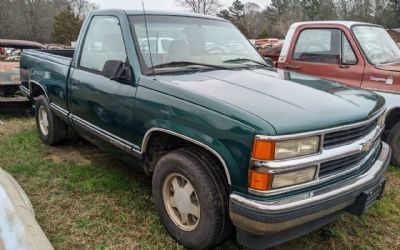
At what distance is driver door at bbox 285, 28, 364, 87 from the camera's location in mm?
5145

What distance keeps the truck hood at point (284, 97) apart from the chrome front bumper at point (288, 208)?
0.43 meters

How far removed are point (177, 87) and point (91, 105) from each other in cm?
133

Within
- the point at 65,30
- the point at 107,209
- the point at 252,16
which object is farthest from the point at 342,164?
the point at 252,16

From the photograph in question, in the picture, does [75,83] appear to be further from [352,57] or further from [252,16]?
→ [252,16]

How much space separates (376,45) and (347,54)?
0.48m

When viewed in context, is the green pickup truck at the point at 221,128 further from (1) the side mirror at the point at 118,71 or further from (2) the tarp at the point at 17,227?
(2) the tarp at the point at 17,227

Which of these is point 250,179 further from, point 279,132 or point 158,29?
point 158,29

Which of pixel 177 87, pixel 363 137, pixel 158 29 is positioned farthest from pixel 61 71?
pixel 363 137

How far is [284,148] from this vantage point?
243cm

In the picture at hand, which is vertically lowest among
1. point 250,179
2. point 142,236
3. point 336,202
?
point 142,236

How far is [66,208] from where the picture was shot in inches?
147

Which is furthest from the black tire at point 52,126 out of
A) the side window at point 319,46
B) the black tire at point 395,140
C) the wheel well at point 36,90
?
the black tire at point 395,140

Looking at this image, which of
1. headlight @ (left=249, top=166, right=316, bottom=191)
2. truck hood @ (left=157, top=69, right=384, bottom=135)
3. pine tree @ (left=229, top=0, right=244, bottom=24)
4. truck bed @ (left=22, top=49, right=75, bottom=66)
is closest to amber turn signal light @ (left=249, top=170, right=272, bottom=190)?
headlight @ (left=249, top=166, right=316, bottom=191)

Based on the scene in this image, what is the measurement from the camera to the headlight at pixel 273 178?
2408 mm
